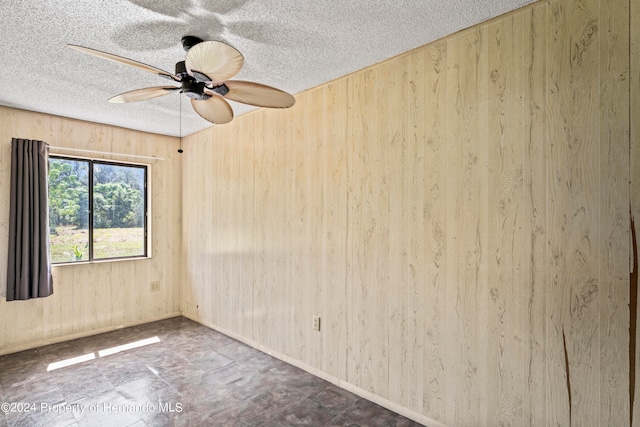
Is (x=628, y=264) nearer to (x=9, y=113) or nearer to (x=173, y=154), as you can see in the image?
(x=173, y=154)

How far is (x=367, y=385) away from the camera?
2.46m

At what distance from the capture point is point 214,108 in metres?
2.24

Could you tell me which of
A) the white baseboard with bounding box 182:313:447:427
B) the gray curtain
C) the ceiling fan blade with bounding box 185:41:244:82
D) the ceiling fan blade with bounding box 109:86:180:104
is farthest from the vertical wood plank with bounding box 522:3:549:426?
the gray curtain

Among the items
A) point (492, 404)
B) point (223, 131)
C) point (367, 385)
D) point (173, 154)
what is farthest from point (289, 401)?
point (173, 154)

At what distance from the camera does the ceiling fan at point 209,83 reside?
1523 millimetres

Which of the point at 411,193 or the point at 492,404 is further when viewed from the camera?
the point at 411,193

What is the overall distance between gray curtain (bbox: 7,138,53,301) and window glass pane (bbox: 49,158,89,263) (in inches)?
8.8

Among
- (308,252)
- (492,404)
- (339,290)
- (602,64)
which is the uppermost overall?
(602,64)

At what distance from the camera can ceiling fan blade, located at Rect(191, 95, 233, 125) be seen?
2152 millimetres

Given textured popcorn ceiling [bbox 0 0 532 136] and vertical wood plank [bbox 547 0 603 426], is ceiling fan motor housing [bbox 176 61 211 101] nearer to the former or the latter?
textured popcorn ceiling [bbox 0 0 532 136]

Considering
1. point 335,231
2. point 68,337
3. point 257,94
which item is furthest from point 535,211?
point 68,337

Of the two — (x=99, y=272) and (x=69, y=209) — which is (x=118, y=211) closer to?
(x=69, y=209)

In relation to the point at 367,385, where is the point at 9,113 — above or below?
above

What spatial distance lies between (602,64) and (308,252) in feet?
7.41
